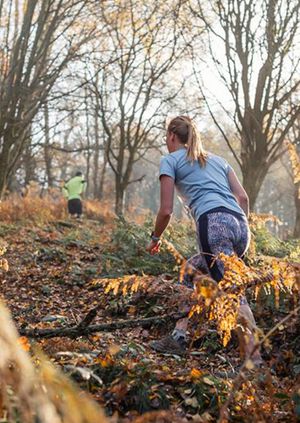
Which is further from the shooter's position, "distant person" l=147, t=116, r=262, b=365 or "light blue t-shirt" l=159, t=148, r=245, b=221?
"light blue t-shirt" l=159, t=148, r=245, b=221

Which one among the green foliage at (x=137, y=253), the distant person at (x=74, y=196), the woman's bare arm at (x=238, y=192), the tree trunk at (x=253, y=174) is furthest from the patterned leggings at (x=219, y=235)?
the distant person at (x=74, y=196)

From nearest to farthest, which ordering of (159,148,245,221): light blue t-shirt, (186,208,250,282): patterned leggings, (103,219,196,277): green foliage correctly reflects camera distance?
1. (186,208,250,282): patterned leggings
2. (159,148,245,221): light blue t-shirt
3. (103,219,196,277): green foliage

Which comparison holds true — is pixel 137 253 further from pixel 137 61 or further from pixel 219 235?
pixel 137 61

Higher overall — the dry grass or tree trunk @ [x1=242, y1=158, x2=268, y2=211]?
tree trunk @ [x1=242, y1=158, x2=268, y2=211]

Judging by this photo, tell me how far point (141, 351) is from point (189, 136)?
5.53ft

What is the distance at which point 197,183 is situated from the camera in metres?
3.87

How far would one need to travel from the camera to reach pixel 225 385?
8.94 ft

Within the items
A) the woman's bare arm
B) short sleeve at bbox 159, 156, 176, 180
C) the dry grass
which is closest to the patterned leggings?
the woman's bare arm

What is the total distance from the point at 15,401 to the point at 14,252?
642 cm

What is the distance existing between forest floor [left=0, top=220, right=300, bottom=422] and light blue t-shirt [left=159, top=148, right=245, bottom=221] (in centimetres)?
65

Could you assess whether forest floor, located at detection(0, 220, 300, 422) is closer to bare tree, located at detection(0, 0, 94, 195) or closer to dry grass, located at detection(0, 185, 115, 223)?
bare tree, located at detection(0, 0, 94, 195)

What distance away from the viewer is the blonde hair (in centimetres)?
393

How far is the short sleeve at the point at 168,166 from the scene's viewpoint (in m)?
3.86

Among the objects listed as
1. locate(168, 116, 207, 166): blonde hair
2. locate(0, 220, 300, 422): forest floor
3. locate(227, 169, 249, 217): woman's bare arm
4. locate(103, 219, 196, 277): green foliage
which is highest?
locate(168, 116, 207, 166): blonde hair
